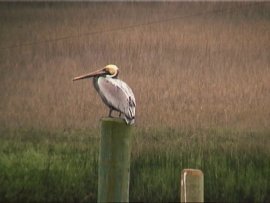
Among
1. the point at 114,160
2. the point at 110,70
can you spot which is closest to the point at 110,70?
the point at 110,70

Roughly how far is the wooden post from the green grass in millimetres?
2015

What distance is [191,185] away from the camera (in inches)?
85.6

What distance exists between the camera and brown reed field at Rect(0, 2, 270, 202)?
14.5ft

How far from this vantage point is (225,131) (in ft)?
14.6

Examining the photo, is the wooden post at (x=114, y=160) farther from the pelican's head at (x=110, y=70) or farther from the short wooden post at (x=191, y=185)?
the pelican's head at (x=110, y=70)

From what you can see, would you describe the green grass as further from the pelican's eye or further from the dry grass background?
the pelican's eye

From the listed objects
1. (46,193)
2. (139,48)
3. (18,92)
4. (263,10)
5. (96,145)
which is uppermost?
(263,10)

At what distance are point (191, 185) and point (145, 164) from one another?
222cm

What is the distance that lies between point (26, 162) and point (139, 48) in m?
1.19

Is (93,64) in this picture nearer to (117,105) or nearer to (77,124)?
(77,124)

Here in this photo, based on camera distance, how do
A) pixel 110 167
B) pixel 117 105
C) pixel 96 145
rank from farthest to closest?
pixel 96 145, pixel 117 105, pixel 110 167

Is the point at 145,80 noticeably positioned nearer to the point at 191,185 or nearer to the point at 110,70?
the point at 110,70

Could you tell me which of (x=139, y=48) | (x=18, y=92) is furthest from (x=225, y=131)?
(x=18, y=92)

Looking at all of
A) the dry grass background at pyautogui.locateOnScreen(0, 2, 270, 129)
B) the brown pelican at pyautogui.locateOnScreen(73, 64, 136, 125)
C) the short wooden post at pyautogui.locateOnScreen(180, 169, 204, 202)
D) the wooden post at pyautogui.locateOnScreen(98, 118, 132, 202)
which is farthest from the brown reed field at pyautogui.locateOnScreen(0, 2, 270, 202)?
the short wooden post at pyautogui.locateOnScreen(180, 169, 204, 202)
